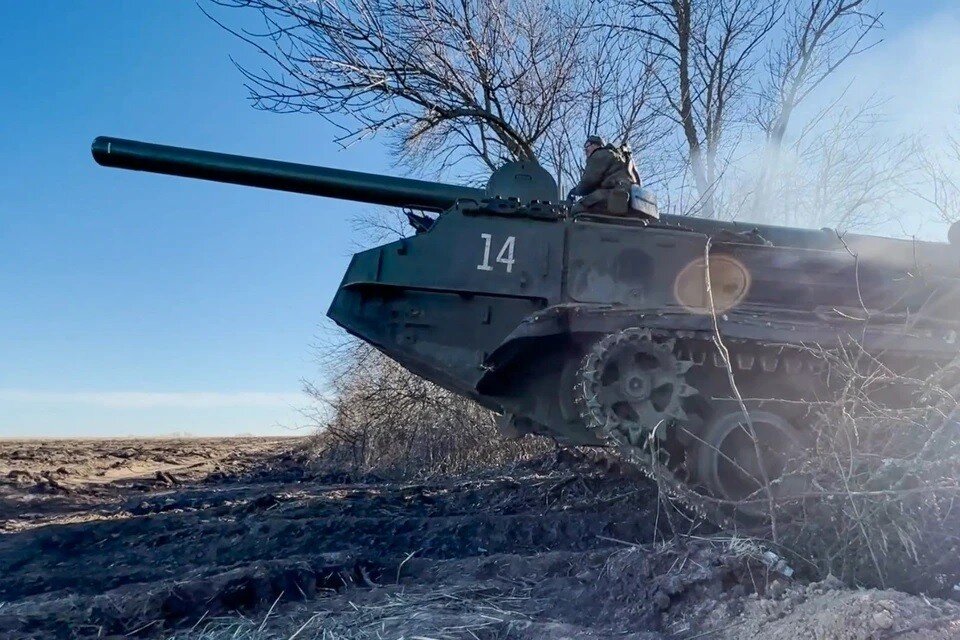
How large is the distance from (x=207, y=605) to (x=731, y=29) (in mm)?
14723

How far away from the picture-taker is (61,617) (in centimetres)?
385

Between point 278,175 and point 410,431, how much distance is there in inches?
258

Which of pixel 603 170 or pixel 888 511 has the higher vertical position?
pixel 603 170

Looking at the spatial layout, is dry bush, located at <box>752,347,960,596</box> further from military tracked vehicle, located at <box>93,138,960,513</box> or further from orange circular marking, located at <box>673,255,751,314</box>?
orange circular marking, located at <box>673,255,751,314</box>

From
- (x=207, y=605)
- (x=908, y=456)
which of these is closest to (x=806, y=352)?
(x=908, y=456)

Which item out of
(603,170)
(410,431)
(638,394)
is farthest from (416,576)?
(410,431)

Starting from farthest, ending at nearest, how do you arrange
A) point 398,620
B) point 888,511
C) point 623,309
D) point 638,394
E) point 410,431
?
point 410,431, point 623,309, point 638,394, point 888,511, point 398,620

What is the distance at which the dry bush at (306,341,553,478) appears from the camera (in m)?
12.9

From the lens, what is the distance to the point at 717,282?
22.4ft

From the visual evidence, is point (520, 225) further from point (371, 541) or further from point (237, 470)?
point (237, 470)

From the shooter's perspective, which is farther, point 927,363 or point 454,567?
point 927,363

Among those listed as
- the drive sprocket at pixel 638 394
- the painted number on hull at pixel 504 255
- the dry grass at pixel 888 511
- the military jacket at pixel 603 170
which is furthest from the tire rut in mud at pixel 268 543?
the military jacket at pixel 603 170

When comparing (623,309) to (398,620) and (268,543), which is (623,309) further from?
(268,543)

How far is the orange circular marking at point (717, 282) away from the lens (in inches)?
265
